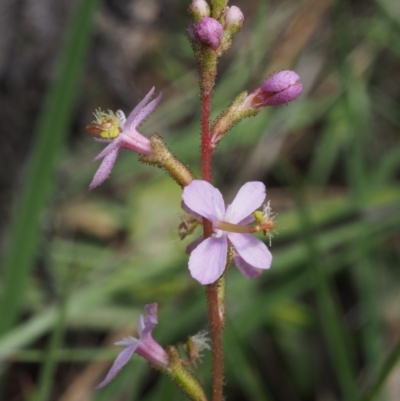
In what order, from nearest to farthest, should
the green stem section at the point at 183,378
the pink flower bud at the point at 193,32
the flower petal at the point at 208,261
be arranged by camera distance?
the flower petal at the point at 208,261, the pink flower bud at the point at 193,32, the green stem section at the point at 183,378

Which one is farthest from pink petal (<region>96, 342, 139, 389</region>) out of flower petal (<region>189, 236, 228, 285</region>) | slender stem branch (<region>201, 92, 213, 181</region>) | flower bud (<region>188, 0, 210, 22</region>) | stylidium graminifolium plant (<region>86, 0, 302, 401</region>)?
flower bud (<region>188, 0, 210, 22</region>)

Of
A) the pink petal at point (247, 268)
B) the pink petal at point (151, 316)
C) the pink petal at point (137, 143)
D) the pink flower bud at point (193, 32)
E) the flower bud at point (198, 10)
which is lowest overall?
the pink petal at point (151, 316)

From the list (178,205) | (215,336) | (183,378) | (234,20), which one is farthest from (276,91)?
(178,205)

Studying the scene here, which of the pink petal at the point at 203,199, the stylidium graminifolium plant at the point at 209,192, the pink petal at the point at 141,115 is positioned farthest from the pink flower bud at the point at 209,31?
the pink petal at the point at 203,199

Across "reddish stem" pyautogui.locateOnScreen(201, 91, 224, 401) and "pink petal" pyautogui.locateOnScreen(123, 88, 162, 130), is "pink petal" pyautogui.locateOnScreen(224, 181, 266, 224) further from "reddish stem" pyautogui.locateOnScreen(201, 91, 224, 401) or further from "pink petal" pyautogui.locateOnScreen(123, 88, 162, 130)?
"pink petal" pyautogui.locateOnScreen(123, 88, 162, 130)

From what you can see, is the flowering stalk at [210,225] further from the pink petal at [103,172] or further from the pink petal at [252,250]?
the pink petal at [103,172]

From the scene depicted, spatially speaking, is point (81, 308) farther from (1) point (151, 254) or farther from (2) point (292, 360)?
(2) point (292, 360)
